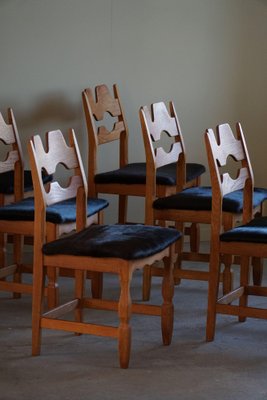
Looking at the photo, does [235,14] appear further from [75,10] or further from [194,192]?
[194,192]

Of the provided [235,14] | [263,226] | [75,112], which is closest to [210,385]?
[263,226]

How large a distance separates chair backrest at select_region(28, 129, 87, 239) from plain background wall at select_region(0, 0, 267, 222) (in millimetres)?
1609

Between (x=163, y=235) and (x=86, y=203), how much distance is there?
404 millimetres

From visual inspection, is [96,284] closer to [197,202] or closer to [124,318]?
[197,202]

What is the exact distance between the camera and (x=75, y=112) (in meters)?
5.85

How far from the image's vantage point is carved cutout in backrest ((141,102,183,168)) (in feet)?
15.7

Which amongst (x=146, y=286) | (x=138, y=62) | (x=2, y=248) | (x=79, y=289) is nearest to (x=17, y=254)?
(x=2, y=248)

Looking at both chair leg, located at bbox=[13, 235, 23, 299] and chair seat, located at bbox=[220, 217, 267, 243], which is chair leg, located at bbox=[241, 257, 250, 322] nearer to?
chair seat, located at bbox=[220, 217, 267, 243]

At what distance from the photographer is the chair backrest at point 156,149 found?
4727mm

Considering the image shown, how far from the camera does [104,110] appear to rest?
548cm

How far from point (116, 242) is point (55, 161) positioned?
0.47 metres

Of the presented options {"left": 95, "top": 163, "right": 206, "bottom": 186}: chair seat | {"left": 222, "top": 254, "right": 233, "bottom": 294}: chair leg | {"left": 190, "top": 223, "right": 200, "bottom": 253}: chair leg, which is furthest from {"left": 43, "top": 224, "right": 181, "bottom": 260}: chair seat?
{"left": 190, "top": 223, "right": 200, "bottom": 253}: chair leg

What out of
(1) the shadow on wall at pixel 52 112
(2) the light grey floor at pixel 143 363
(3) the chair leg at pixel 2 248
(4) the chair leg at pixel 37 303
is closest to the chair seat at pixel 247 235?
(2) the light grey floor at pixel 143 363

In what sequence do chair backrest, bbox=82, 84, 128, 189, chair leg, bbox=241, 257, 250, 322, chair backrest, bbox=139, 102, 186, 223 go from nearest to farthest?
chair leg, bbox=241, 257, 250, 322 → chair backrest, bbox=139, 102, 186, 223 → chair backrest, bbox=82, 84, 128, 189
